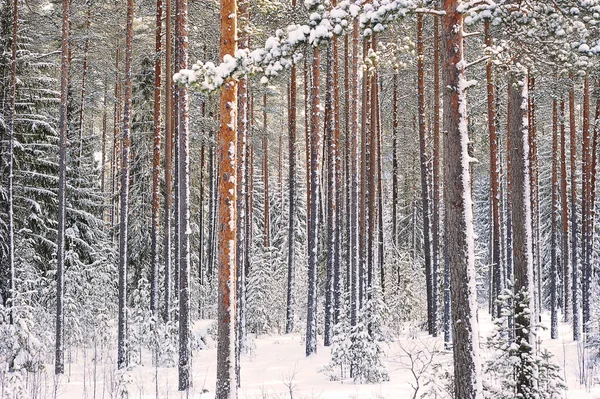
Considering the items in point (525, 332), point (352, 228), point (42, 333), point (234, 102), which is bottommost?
point (42, 333)

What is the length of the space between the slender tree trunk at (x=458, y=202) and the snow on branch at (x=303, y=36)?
2.85ft

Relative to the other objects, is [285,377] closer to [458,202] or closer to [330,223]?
[330,223]

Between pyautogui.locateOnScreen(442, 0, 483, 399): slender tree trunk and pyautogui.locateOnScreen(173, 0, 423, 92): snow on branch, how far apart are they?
867mm

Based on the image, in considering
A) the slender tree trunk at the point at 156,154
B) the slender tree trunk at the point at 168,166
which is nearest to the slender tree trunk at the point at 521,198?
the slender tree trunk at the point at 168,166

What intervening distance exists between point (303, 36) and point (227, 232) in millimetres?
3988

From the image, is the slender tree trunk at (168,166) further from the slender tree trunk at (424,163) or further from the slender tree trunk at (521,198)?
the slender tree trunk at (521,198)

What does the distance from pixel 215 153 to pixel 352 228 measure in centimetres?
1349

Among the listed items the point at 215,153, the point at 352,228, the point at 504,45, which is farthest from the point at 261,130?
the point at 504,45

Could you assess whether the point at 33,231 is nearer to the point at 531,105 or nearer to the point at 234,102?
the point at 234,102

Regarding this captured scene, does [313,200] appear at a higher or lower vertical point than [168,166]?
lower

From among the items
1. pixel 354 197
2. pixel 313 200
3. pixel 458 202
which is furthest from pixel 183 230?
pixel 458 202

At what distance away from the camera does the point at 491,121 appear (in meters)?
16.4

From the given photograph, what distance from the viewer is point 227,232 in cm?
827

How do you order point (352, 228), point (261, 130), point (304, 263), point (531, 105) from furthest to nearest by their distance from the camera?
point (304, 263)
point (261, 130)
point (531, 105)
point (352, 228)
